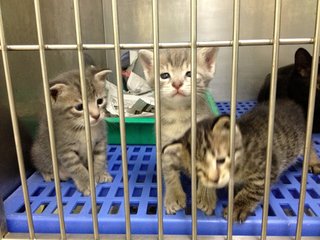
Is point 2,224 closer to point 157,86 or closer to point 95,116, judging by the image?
point 95,116

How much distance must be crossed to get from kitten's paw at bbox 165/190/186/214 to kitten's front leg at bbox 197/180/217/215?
0.05m

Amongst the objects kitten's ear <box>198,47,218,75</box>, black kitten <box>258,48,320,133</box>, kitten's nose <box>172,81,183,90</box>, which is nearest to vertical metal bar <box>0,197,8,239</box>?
kitten's nose <box>172,81,183,90</box>

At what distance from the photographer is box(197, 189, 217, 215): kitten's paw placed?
832mm

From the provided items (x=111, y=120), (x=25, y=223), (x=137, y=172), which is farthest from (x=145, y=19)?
(x=25, y=223)

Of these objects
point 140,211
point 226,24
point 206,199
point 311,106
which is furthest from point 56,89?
point 226,24

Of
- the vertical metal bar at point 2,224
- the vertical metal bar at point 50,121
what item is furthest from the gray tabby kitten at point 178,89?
the vertical metal bar at point 2,224

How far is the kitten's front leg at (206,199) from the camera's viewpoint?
833 mm

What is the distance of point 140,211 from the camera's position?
84 centimetres

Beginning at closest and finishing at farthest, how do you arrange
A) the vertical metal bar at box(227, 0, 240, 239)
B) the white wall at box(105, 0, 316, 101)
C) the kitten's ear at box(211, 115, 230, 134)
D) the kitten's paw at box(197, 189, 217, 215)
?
the vertical metal bar at box(227, 0, 240, 239), the kitten's ear at box(211, 115, 230, 134), the kitten's paw at box(197, 189, 217, 215), the white wall at box(105, 0, 316, 101)

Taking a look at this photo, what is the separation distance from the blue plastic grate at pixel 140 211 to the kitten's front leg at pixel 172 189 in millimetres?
24

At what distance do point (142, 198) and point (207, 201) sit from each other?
0.19m

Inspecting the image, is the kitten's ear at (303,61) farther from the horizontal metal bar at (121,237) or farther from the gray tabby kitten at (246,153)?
the horizontal metal bar at (121,237)

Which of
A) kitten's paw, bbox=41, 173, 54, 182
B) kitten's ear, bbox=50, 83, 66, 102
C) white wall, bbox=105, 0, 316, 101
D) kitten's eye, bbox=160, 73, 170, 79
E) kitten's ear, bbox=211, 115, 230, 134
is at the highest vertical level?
white wall, bbox=105, 0, 316, 101

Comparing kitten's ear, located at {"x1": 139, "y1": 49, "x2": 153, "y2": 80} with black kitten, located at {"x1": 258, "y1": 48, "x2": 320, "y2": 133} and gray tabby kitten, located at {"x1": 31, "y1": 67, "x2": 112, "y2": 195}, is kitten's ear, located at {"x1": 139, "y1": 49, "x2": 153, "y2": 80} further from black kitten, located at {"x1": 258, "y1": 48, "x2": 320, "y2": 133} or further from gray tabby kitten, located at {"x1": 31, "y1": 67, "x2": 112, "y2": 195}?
black kitten, located at {"x1": 258, "y1": 48, "x2": 320, "y2": 133}
